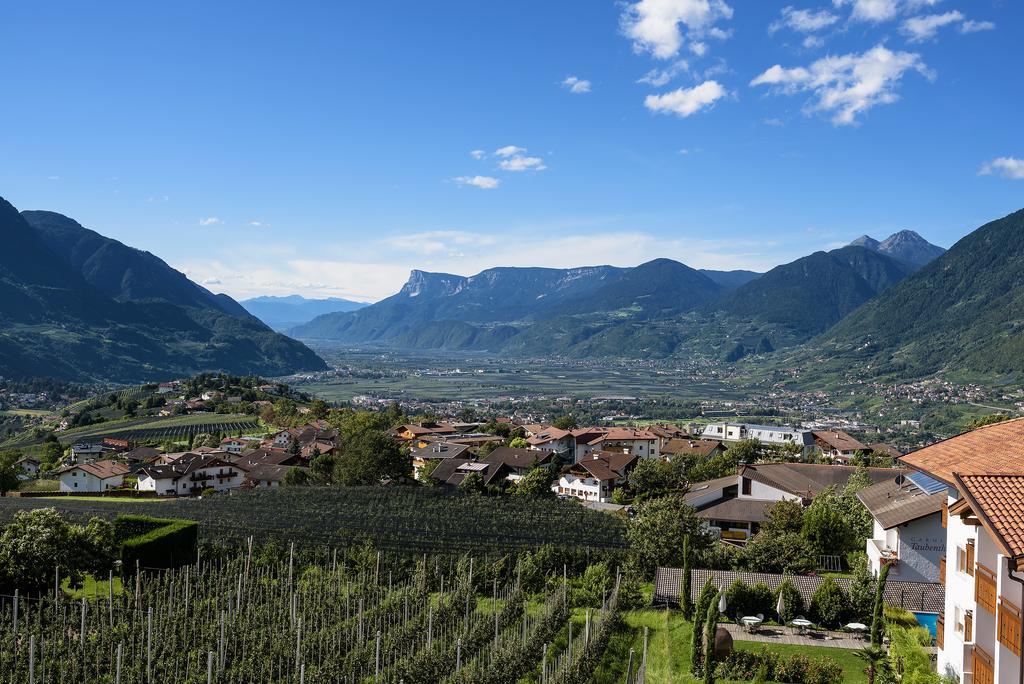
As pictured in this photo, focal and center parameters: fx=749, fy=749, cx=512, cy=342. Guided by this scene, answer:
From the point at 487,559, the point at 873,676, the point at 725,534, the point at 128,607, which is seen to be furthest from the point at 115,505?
the point at 873,676

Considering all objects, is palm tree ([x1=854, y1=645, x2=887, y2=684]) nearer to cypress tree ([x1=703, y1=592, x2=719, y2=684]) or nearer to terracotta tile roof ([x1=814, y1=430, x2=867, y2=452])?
cypress tree ([x1=703, y1=592, x2=719, y2=684])

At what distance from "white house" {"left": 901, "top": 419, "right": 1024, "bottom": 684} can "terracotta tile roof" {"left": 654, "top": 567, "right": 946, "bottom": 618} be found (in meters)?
13.4

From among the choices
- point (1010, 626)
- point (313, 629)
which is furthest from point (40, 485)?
point (1010, 626)

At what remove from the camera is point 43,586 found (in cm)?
2717

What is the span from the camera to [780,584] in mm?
26531

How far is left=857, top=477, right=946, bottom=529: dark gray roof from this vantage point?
27.7 metres

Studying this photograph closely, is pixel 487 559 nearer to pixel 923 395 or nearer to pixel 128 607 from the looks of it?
pixel 128 607

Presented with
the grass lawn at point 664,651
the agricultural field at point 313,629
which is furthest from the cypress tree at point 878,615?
the agricultural field at point 313,629

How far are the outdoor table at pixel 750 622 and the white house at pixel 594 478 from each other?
1141 inches

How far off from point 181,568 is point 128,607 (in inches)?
208

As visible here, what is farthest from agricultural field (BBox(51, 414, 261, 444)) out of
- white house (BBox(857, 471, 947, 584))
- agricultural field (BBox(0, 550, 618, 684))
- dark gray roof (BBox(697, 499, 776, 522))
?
white house (BBox(857, 471, 947, 584))

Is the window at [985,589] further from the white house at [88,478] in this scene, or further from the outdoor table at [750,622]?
the white house at [88,478]

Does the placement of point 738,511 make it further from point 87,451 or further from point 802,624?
point 87,451

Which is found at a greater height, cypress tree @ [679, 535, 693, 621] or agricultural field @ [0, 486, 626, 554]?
cypress tree @ [679, 535, 693, 621]
